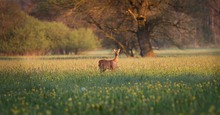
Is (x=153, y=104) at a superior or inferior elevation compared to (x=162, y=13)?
inferior

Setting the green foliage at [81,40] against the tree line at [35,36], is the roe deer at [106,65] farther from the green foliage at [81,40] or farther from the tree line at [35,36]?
the green foliage at [81,40]

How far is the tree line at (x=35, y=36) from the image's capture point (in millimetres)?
32303

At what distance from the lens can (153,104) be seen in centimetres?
643

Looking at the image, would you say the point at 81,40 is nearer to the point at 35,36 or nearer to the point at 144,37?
the point at 35,36

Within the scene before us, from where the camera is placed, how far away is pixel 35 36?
4331 centimetres

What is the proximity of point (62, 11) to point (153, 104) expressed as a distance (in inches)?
885

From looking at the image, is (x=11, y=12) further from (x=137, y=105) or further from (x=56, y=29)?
(x=137, y=105)

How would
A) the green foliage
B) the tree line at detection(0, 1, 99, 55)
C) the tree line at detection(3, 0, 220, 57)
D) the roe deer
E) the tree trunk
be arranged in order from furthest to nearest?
the green foliage, the tree line at detection(0, 1, 99, 55), the tree trunk, the tree line at detection(3, 0, 220, 57), the roe deer

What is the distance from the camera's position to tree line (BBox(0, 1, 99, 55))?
3230 centimetres

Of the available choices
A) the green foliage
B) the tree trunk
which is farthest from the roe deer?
the green foliage

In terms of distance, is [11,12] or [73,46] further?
[73,46]

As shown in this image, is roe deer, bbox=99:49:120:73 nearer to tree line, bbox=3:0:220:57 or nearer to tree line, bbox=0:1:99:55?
tree line, bbox=3:0:220:57

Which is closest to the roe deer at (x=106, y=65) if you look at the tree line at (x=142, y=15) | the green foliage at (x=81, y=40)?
the tree line at (x=142, y=15)

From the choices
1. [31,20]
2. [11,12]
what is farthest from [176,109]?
[31,20]
